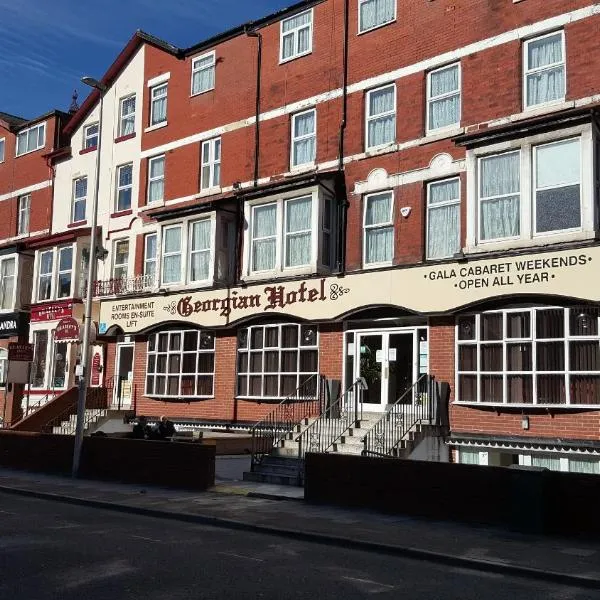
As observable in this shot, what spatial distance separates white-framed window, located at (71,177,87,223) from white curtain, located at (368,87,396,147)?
13.8 m

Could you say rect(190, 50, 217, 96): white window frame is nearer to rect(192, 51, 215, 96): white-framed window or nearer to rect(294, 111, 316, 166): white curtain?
rect(192, 51, 215, 96): white-framed window

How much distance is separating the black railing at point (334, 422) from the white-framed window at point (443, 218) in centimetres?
393

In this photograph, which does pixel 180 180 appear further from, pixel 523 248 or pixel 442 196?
pixel 523 248

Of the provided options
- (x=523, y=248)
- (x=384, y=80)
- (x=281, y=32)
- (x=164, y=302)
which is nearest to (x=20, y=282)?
(x=164, y=302)

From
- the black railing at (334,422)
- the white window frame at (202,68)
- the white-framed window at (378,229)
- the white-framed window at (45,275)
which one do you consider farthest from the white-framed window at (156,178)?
the black railing at (334,422)

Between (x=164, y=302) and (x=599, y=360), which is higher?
(x=164, y=302)

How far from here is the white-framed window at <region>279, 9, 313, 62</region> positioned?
2392 centimetres

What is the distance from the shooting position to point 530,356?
17.5 metres

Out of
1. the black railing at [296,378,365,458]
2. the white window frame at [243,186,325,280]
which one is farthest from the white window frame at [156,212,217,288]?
the black railing at [296,378,365,458]

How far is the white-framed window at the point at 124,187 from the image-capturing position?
28.9 m

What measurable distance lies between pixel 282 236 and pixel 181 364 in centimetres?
580

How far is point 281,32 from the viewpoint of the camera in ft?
81.0

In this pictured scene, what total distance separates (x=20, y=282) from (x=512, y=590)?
89.1 ft

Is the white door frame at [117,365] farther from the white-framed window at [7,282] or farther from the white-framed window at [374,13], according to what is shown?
the white-framed window at [374,13]
